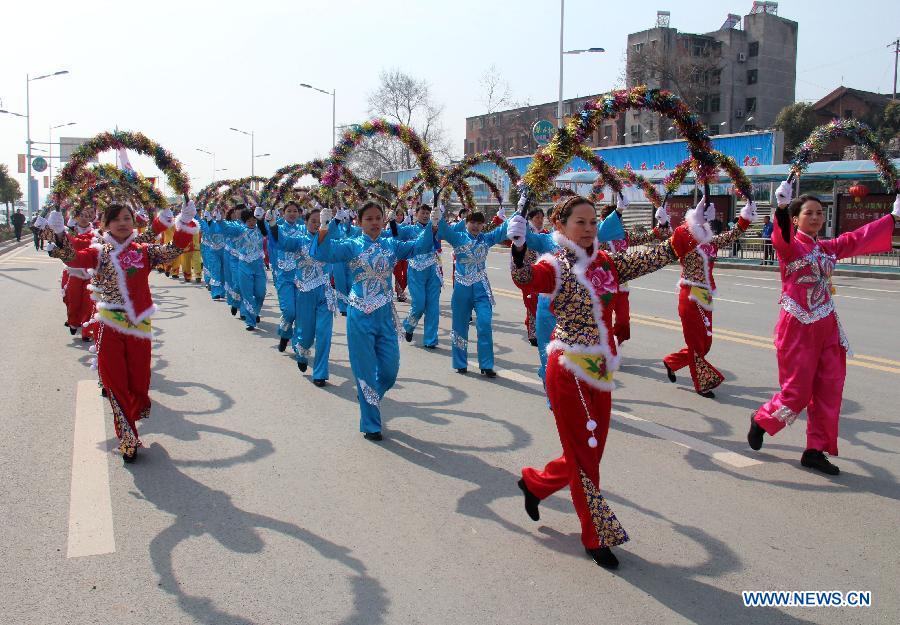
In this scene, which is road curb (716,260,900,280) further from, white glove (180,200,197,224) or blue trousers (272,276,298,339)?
white glove (180,200,197,224)

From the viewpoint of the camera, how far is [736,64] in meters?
58.7

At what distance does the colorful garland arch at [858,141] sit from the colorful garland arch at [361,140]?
344 cm

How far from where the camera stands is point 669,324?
39.2 feet

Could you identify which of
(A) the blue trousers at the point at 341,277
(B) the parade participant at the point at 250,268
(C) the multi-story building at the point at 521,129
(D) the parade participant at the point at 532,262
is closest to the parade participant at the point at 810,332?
(D) the parade participant at the point at 532,262

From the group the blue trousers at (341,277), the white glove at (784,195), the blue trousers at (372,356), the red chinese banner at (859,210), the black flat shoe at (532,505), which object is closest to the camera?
the black flat shoe at (532,505)

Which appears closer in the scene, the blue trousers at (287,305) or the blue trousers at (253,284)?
the blue trousers at (287,305)

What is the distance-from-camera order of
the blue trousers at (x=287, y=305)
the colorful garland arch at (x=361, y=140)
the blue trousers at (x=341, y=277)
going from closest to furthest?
the colorful garland arch at (x=361, y=140) → the blue trousers at (x=341, y=277) → the blue trousers at (x=287, y=305)

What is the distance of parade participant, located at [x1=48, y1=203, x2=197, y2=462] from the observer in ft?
18.0

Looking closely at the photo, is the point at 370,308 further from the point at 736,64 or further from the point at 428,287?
the point at 736,64

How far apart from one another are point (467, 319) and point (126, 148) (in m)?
3.93

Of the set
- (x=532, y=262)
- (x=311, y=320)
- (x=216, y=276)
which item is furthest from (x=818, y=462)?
(x=216, y=276)

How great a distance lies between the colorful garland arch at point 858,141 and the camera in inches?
243

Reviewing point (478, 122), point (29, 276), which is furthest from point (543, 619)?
point (478, 122)

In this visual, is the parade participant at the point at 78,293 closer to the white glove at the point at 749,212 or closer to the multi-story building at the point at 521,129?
the white glove at the point at 749,212
